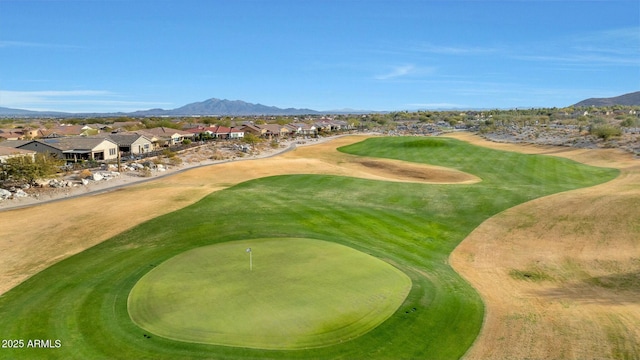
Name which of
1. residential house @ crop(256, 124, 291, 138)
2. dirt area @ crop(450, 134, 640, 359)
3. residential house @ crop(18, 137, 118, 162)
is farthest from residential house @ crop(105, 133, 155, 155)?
dirt area @ crop(450, 134, 640, 359)

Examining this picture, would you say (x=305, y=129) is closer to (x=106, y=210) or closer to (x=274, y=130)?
(x=274, y=130)

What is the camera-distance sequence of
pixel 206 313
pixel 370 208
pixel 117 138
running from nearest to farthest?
pixel 206 313, pixel 370 208, pixel 117 138

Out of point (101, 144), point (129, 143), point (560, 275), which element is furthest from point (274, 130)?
point (560, 275)

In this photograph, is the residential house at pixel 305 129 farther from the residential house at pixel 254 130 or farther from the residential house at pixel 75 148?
the residential house at pixel 75 148

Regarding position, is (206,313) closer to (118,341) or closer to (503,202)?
(118,341)

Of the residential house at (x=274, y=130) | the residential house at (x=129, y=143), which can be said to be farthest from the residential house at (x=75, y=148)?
the residential house at (x=274, y=130)

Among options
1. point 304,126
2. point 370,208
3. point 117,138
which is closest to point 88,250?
→ point 370,208
